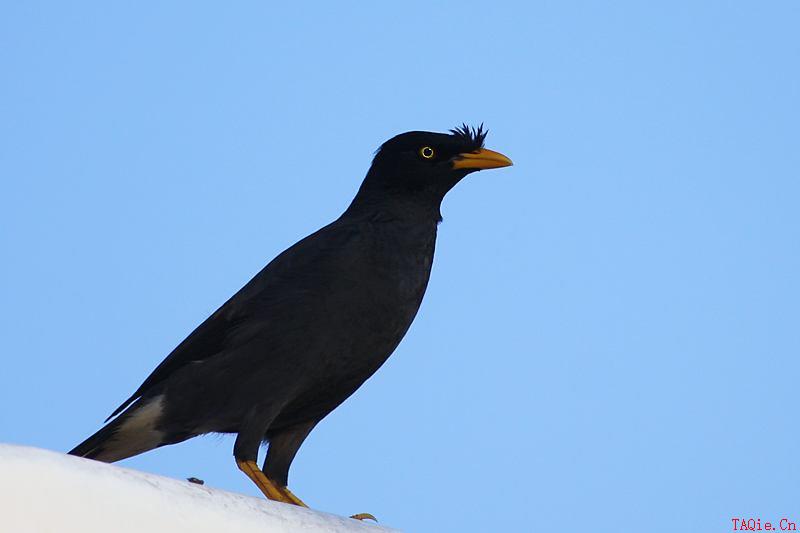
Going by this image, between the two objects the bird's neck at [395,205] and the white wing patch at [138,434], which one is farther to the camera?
the bird's neck at [395,205]

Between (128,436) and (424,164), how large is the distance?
6.91 feet

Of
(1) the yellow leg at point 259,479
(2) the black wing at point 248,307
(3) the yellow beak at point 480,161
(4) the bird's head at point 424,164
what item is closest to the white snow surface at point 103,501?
(1) the yellow leg at point 259,479

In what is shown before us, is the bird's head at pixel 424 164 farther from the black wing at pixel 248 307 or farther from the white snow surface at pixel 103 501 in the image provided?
the white snow surface at pixel 103 501

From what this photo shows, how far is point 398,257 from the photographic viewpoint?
5527mm

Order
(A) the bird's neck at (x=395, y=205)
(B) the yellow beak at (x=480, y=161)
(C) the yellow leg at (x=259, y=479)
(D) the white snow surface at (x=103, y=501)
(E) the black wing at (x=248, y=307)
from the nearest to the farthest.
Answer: (D) the white snow surface at (x=103, y=501)
(C) the yellow leg at (x=259, y=479)
(E) the black wing at (x=248, y=307)
(A) the bird's neck at (x=395, y=205)
(B) the yellow beak at (x=480, y=161)

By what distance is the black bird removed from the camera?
207 inches

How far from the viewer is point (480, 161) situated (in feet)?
20.3

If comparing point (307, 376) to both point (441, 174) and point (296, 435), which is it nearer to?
point (296, 435)

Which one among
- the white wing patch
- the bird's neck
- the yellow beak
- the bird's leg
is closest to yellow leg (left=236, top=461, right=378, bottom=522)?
the bird's leg

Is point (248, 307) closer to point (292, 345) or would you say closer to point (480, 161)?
point (292, 345)

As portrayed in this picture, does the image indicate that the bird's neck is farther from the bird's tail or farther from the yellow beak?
the bird's tail

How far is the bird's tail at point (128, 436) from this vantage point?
558 centimetres

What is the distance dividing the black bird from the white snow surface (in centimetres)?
194

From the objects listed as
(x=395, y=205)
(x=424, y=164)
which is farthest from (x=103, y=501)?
(x=424, y=164)
